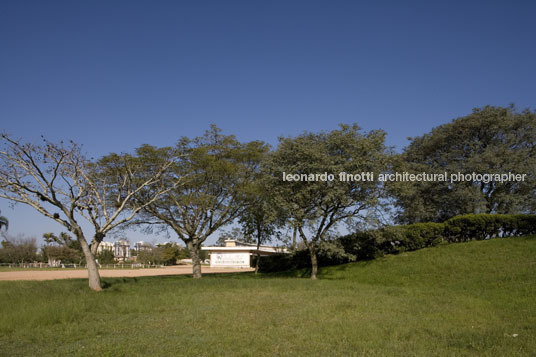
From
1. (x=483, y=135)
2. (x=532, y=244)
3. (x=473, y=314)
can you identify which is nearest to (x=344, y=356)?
(x=473, y=314)

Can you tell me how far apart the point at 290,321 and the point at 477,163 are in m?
23.8

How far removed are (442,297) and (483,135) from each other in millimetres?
21010

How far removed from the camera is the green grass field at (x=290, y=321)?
6891mm

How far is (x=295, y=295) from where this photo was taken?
46.1 feet

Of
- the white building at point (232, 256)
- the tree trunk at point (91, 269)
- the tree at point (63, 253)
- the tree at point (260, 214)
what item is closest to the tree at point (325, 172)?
the tree at point (260, 214)

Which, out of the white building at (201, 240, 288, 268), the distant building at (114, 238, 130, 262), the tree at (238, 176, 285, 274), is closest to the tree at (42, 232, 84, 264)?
the distant building at (114, 238, 130, 262)

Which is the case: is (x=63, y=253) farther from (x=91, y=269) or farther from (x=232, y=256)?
(x=91, y=269)

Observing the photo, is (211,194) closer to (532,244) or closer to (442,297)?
(442,297)

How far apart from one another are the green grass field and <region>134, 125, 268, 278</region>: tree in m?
8.60

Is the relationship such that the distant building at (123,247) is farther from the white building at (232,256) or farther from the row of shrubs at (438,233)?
the white building at (232,256)

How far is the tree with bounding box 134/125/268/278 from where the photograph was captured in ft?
79.6

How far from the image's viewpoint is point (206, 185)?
25.4 meters

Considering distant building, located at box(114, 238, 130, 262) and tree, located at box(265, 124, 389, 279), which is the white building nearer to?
distant building, located at box(114, 238, 130, 262)

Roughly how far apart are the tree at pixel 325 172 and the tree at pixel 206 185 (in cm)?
356
